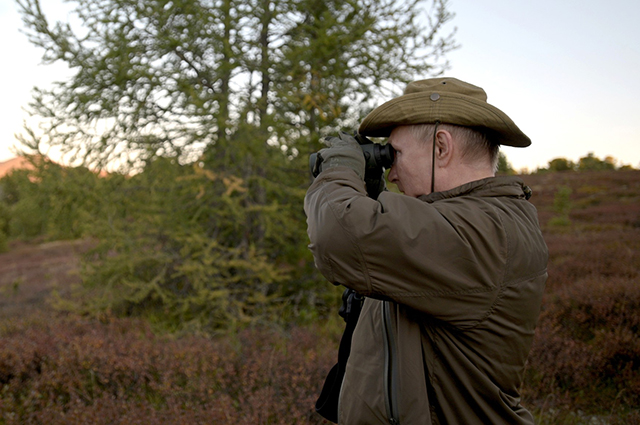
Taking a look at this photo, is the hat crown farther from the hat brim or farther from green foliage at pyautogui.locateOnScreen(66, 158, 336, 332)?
green foliage at pyautogui.locateOnScreen(66, 158, 336, 332)

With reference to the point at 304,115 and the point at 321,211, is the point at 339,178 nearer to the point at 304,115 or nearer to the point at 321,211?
the point at 321,211

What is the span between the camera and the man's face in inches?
56.3

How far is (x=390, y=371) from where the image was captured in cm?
134

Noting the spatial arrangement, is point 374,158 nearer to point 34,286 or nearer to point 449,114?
point 449,114

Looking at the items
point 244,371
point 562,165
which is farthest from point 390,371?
point 562,165

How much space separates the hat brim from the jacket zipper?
0.58 meters

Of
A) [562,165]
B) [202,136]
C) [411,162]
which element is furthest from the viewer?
[562,165]

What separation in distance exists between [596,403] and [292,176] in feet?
14.8

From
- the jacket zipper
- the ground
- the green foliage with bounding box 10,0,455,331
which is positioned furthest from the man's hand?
the ground

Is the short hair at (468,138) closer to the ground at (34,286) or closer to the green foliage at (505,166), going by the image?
the ground at (34,286)

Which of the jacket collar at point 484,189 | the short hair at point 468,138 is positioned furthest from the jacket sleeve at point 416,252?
the short hair at point 468,138

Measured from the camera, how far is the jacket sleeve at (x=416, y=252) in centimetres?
119

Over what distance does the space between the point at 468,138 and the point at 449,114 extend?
11 centimetres

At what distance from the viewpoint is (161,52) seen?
5875 mm
